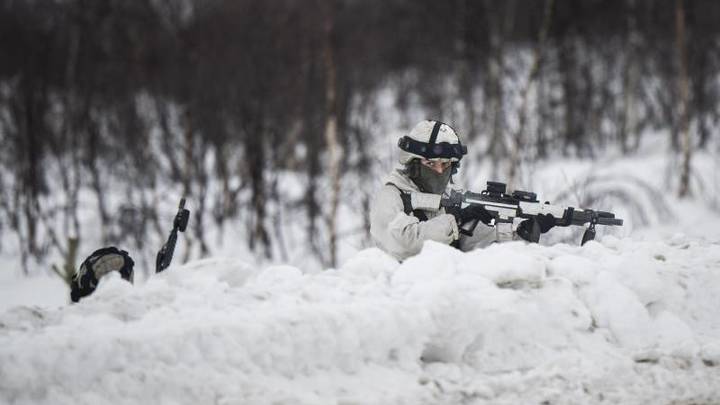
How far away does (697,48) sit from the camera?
16719mm

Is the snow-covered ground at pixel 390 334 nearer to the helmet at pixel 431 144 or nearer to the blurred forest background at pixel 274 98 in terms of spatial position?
the helmet at pixel 431 144

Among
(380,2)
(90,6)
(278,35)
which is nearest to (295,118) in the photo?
(278,35)

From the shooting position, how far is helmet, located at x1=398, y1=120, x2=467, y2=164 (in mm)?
4543

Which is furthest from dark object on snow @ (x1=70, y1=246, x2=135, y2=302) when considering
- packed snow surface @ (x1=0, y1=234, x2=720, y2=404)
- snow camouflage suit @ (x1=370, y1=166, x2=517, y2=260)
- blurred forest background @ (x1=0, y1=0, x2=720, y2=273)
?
blurred forest background @ (x1=0, y1=0, x2=720, y2=273)

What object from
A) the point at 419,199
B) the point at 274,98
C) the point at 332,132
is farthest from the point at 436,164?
the point at 274,98

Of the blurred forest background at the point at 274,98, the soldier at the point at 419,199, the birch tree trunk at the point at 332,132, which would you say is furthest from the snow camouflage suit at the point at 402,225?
the birch tree trunk at the point at 332,132

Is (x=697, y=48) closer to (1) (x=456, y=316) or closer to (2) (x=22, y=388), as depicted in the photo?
(1) (x=456, y=316)

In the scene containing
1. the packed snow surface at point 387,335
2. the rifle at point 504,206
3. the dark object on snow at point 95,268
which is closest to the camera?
the packed snow surface at point 387,335

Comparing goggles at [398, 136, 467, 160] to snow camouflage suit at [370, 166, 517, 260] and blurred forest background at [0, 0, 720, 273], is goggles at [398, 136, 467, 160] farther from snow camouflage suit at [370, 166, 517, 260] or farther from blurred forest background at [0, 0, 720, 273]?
blurred forest background at [0, 0, 720, 273]

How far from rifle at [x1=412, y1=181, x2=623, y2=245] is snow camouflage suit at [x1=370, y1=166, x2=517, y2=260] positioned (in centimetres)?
9

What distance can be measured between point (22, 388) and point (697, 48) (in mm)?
17039

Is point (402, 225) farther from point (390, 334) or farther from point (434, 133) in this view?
point (390, 334)

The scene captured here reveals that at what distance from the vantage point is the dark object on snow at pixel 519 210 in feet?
14.9

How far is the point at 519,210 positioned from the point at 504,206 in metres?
0.11
